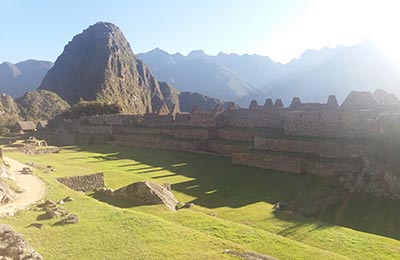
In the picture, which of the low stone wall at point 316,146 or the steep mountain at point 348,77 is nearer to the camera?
the low stone wall at point 316,146

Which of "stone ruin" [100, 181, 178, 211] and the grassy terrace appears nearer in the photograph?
the grassy terrace

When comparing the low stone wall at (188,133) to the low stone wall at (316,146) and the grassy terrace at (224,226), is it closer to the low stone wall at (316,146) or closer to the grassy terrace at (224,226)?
the low stone wall at (316,146)

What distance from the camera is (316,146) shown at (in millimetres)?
22734

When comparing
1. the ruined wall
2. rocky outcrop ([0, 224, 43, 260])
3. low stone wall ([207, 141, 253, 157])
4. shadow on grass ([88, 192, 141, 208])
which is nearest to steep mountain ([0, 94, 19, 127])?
the ruined wall

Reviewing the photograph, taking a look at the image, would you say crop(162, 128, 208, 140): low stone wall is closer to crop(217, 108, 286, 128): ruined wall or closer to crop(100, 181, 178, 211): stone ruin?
crop(217, 108, 286, 128): ruined wall

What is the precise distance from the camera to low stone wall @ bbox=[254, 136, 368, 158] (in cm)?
2076

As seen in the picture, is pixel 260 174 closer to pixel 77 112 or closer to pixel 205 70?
pixel 77 112

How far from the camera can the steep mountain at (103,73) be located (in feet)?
509

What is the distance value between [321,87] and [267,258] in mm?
101997

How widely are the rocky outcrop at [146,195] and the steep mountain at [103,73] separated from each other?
432 ft

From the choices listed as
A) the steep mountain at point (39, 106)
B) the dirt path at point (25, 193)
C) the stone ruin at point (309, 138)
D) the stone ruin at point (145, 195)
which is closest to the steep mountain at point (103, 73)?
the steep mountain at point (39, 106)

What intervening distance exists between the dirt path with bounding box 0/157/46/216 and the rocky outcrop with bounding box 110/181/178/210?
3080mm

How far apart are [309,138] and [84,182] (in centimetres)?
1405

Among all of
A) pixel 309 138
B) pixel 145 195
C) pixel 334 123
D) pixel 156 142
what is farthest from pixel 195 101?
pixel 145 195
